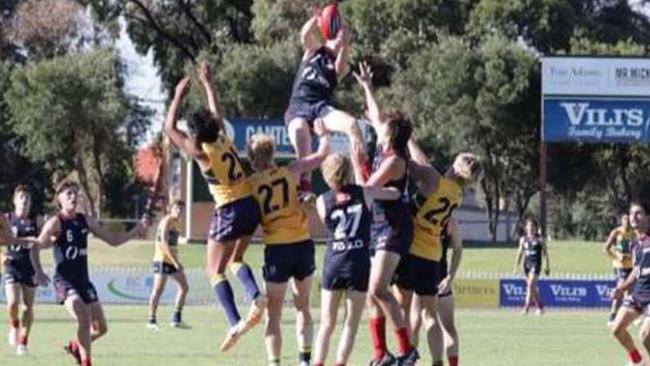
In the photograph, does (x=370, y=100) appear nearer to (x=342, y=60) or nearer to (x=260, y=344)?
(x=342, y=60)

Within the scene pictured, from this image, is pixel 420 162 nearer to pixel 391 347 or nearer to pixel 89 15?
pixel 391 347

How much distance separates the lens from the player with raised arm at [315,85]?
17766 mm

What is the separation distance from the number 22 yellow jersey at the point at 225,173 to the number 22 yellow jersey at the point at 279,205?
0.51ft

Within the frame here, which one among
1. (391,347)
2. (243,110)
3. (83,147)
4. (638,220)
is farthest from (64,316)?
(83,147)

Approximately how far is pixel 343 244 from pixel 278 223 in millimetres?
674

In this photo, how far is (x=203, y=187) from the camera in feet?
205

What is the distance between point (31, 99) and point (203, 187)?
12.7 metres

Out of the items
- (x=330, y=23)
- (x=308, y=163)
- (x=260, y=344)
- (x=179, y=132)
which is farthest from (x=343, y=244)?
(x=260, y=344)

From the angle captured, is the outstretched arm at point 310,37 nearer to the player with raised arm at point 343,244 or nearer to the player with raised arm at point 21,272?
the player with raised arm at point 343,244

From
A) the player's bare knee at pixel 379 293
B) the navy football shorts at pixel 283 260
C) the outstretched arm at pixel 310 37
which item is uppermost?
the outstretched arm at pixel 310 37

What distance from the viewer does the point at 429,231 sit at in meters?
17.3

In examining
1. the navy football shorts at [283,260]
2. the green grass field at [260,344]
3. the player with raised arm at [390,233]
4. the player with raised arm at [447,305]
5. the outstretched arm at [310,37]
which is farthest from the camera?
the green grass field at [260,344]

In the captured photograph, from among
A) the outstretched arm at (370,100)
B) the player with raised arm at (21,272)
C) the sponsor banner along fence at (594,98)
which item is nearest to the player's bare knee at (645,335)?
the outstretched arm at (370,100)

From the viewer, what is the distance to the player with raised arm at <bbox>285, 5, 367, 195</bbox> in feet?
58.3
